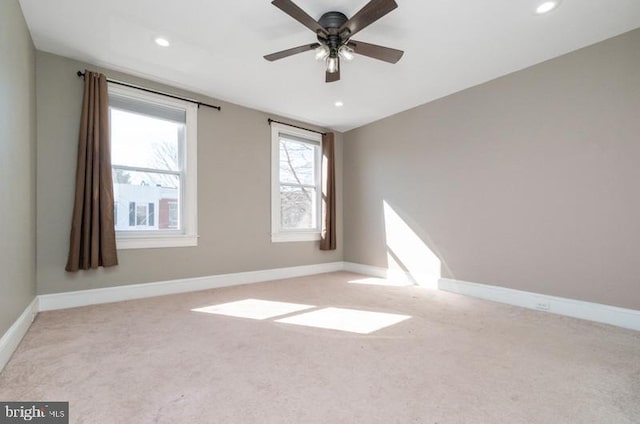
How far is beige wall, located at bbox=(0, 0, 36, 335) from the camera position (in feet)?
6.07

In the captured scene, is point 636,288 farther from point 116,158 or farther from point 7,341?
point 116,158

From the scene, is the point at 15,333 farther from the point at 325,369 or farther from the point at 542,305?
the point at 542,305

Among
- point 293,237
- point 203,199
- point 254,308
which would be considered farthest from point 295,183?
point 254,308

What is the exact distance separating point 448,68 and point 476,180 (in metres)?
1.35

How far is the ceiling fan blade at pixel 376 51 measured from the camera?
A: 236cm

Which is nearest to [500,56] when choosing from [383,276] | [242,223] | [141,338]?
[383,276]

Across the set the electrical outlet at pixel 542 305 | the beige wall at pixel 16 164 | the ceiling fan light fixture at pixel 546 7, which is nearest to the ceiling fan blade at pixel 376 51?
the ceiling fan light fixture at pixel 546 7

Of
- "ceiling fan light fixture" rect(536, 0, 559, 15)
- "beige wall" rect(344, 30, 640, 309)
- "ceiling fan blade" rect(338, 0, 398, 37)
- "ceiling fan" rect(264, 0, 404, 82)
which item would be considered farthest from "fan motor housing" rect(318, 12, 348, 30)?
"beige wall" rect(344, 30, 640, 309)

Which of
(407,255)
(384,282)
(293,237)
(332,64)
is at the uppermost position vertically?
(332,64)

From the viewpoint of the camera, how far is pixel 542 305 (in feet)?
9.59

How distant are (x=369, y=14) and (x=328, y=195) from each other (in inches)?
126

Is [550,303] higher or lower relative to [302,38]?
lower

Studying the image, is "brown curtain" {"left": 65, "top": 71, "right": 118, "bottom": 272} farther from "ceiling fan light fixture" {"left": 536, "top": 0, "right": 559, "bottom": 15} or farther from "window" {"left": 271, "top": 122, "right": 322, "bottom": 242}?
"ceiling fan light fixture" {"left": 536, "top": 0, "right": 559, "bottom": 15}

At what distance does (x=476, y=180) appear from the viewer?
3.51 metres
